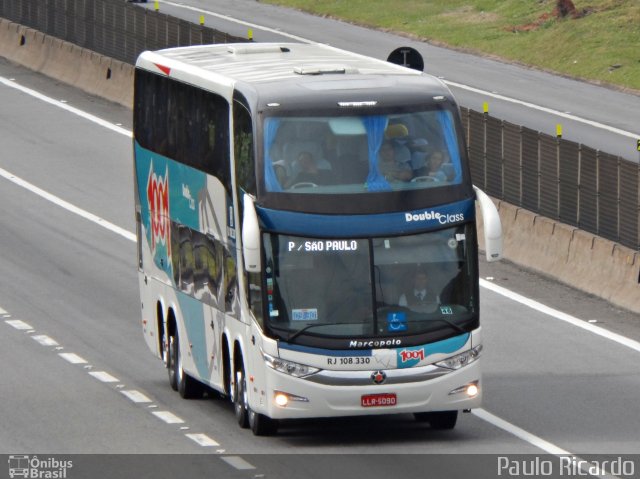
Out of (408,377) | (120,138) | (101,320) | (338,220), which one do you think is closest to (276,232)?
(338,220)

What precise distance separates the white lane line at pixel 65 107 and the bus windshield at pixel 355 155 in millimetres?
23133

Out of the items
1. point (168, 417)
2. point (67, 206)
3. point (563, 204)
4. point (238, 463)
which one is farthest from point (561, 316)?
point (67, 206)

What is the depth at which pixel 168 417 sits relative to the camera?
22297 mm

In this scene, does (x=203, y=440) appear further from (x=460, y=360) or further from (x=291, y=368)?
(x=460, y=360)

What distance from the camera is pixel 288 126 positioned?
801 inches

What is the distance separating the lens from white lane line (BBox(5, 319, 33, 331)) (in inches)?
1097

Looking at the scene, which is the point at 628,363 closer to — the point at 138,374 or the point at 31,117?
the point at 138,374

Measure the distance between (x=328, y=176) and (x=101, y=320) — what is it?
8891mm

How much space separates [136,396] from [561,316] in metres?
7.48

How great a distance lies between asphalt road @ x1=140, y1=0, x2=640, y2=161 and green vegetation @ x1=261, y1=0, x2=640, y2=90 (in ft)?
2.08

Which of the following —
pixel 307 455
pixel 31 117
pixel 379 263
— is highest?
pixel 379 263

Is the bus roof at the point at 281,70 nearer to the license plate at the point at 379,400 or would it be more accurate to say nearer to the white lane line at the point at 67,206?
the license plate at the point at 379,400

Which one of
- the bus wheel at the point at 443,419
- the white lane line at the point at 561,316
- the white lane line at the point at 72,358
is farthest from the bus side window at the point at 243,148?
the white lane line at the point at 561,316

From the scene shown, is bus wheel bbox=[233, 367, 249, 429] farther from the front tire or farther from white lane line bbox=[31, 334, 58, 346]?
white lane line bbox=[31, 334, 58, 346]
